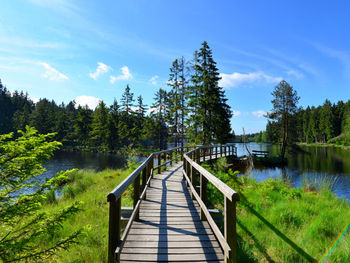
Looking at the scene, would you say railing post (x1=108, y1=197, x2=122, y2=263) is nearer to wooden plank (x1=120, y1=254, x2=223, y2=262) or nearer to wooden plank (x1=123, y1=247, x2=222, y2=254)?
wooden plank (x1=120, y1=254, x2=223, y2=262)

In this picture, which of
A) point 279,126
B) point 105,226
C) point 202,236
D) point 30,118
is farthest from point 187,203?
point 30,118

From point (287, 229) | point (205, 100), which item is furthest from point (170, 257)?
point (205, 100)

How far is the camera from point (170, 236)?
12.4 ft

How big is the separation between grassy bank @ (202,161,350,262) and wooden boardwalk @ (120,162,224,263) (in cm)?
113

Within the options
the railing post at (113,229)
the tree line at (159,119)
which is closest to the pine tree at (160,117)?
the tree line at (159,119)

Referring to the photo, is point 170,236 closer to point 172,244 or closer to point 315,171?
point 172,244

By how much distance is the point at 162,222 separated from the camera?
14.4ft

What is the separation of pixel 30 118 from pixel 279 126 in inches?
2808

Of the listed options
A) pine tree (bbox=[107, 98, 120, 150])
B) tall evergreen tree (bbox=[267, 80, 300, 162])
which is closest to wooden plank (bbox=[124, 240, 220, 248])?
tall evergreen tree (bbox=[267, 80, 300, 162])

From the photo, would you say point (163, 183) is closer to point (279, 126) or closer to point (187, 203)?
point (187, 203)

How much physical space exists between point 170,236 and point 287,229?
11.5ft

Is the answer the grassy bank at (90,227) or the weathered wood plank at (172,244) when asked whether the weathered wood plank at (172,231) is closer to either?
the weathered wood plank at (172,244)

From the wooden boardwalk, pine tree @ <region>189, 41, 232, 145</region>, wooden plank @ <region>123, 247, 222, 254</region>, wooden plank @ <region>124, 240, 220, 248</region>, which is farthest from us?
pine tree @ <region>189, 41, 232, 145</region>

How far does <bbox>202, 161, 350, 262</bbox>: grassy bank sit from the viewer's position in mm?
4062
